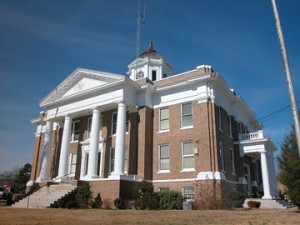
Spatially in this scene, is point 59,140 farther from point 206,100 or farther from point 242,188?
point 242,188

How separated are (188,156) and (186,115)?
3.74 meters

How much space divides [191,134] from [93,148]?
8731 millimetres

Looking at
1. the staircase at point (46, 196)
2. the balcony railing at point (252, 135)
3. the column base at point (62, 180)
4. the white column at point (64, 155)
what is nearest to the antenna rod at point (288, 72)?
the staircase at point (46, 196)

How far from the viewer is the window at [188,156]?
24.6 meters

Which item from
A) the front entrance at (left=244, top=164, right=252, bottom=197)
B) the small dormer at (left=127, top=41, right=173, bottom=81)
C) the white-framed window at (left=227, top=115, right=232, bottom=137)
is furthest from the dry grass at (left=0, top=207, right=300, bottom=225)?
the small dormer at (left=127, top=41, right=173, bottom=81)

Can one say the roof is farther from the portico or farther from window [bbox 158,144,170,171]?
window [bbox 158,144,170,171]

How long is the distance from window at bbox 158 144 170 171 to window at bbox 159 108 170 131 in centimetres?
174

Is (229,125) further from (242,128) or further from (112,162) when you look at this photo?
(112,162)

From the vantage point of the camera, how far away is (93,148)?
25.5m

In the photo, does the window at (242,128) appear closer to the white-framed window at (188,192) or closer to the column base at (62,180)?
the white-framed window at (188,192)

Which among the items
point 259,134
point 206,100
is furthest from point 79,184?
point 259,134

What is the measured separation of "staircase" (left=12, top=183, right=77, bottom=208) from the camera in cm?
2194

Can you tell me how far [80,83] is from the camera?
3003 cm

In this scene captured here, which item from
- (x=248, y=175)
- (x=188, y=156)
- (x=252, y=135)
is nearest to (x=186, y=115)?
(x=188, y=156)
